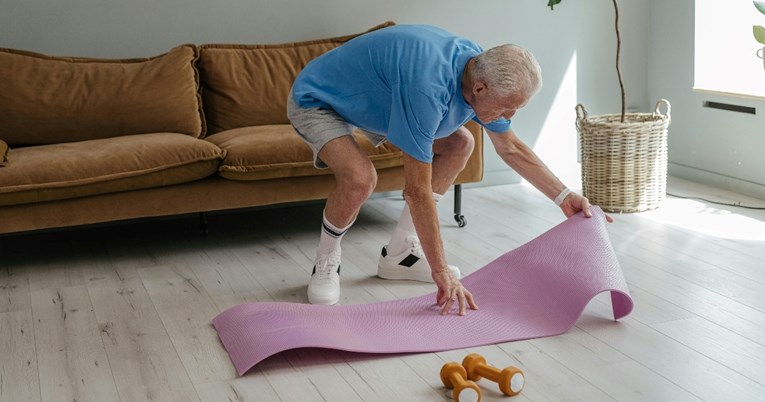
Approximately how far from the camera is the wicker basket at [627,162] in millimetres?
4090

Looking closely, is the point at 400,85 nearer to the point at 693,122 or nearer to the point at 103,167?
the point at 103,167

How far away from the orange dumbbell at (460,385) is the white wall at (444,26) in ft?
8.59

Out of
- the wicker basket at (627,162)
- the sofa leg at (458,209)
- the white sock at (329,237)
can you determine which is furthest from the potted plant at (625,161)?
the white sock at (329,237)

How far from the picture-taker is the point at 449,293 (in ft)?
8.53

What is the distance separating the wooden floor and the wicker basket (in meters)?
0.10

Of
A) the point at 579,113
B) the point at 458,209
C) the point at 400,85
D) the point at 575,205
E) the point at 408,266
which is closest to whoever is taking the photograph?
the point at 400,85

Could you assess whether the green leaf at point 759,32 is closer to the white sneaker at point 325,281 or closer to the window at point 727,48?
the window at point 727,48

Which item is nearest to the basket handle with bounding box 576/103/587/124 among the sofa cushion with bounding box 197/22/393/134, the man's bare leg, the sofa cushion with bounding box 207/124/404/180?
the sofa cushion with bounding box 207/124/404/180

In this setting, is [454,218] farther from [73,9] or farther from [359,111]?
[73,9]

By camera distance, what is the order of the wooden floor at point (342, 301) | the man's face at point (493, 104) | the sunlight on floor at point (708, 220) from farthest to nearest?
the sunlight on floor at point (708, 220) < the man's face at point (493, 104) < the wooden floor at point (342, 301)

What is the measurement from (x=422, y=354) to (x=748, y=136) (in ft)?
8.46

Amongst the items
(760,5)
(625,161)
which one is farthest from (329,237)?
(760,5)

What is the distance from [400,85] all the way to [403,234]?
923 millimetres

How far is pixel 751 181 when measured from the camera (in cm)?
441
